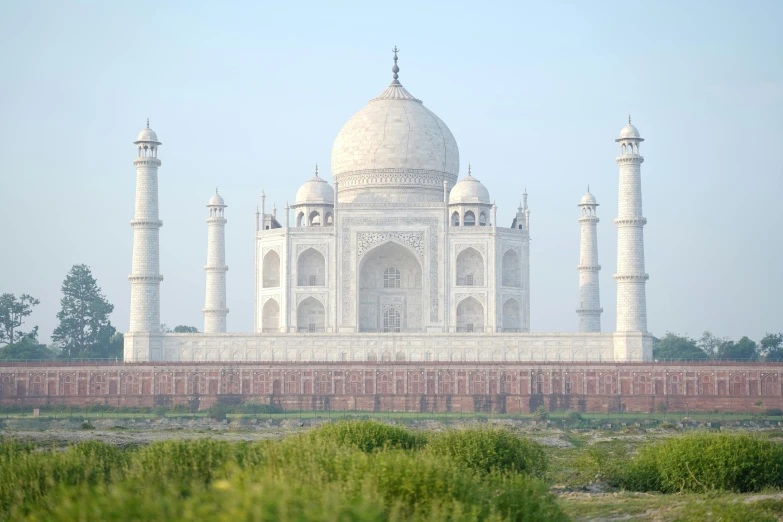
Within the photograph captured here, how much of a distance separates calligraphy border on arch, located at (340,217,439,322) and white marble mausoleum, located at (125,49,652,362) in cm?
5

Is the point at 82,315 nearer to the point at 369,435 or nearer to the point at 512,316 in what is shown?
the point at 512,316

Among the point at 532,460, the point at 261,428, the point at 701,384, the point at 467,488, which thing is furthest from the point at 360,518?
the point at 701,384

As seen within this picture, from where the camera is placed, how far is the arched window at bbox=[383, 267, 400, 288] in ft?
141

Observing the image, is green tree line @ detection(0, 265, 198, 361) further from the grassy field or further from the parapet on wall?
the grassy field

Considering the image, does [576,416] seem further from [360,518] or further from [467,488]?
[360,518]

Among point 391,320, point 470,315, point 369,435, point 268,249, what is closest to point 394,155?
point 268,249

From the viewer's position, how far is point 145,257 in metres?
39.9

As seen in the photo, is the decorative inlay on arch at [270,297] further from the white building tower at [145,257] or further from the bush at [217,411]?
the bush at [217,411]

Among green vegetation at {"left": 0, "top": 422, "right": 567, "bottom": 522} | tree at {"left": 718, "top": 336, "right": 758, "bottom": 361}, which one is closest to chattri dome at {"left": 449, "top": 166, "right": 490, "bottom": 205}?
tree at {"left": 718, "top": 336, "right": 758, "bottom": 361}

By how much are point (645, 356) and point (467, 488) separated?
2696 centimetres

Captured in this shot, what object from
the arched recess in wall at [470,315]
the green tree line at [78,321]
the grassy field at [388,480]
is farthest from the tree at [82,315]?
the grassy field at [388,480]

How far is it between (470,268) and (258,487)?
33679 millimetres

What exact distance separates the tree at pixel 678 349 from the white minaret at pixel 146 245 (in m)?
24.0

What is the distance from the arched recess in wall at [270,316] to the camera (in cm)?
4288
